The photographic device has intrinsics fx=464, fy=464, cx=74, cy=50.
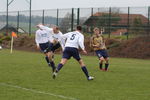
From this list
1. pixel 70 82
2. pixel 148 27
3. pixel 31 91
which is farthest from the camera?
pixel 148 27

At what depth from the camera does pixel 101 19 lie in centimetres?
4662

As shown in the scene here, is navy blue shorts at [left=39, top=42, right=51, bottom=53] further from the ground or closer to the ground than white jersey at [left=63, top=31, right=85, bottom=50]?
closer to the ground

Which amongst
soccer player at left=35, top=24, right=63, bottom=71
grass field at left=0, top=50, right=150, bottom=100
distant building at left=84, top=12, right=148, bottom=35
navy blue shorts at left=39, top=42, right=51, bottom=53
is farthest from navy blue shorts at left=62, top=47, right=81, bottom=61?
distant building at left=84, top=12, right=148, bottom=35

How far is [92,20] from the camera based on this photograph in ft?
156

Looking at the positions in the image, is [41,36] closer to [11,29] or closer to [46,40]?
[46,40]

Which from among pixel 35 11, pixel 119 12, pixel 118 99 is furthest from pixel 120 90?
pixel 35 11

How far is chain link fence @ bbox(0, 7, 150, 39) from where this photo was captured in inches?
1677

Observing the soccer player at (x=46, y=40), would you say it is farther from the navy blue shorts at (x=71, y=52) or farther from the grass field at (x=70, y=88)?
the navy blue shorts at (x=71, y=52)

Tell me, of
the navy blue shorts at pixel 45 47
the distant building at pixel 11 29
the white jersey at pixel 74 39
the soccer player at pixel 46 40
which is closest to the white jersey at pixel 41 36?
the soccer player at pixel 46 40

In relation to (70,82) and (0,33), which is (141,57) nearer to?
(70,82)

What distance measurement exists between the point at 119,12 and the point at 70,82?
3114 centimetres

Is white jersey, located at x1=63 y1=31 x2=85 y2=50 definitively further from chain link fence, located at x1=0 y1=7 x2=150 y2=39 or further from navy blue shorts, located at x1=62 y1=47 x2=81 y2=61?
chain link fence, located at x1=0 y1=7 x2=150 y2=39

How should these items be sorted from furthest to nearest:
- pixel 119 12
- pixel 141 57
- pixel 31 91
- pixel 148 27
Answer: pixel 119 12, pixel 148 27, pixel 141 57, pixel 31 91

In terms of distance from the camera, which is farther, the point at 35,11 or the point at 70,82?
the point at 35,11
